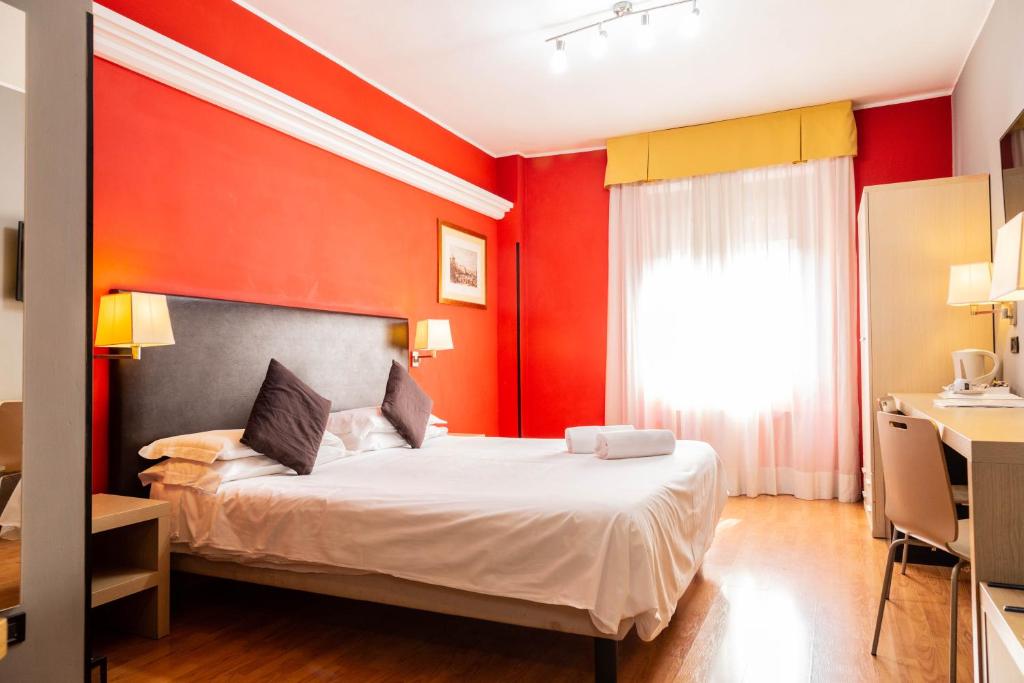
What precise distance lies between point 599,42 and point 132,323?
114 inches

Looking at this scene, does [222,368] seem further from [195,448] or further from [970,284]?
[970,284]

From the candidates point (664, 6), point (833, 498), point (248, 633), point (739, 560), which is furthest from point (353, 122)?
point (833, 498)

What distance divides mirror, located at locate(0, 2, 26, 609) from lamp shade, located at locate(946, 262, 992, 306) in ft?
13.3

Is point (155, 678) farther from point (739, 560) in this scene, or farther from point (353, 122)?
point (353, 122)

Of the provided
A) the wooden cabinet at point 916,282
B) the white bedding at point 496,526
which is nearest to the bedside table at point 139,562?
the white bedding at point 496,526

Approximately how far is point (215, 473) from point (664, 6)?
3.31 metres

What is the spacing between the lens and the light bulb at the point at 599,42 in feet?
12.6

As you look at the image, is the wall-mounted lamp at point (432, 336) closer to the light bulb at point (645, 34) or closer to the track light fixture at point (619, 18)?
the track light fixture at point (619, 18)

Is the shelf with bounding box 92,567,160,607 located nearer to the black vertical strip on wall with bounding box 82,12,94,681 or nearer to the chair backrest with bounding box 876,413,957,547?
the black vertical strip on wall with bounding box 82,12,94,681

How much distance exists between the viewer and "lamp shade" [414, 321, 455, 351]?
185 inches

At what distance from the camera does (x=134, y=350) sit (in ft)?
9.07

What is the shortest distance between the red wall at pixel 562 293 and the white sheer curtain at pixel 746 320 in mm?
216

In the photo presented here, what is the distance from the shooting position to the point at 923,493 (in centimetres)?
221

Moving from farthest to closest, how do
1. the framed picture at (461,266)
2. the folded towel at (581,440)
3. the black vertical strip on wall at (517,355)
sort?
1. the black vertical strip on wall at (517,355)
2. the framed picture at (461,266)
3. the folded towel at (581,440)
